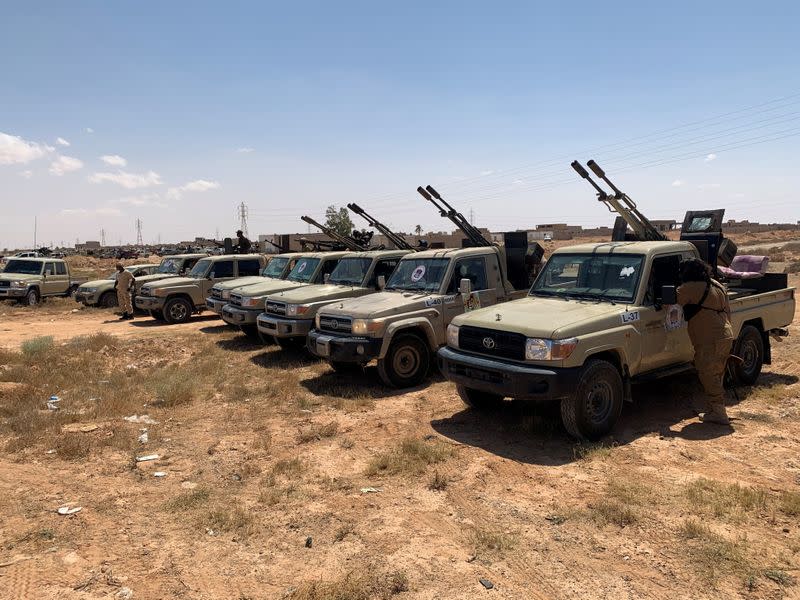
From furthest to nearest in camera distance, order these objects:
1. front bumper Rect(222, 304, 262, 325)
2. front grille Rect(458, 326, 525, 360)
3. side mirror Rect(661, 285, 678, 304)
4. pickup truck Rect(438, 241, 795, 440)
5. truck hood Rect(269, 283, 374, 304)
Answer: front bumper Rect(222, 304, 262, 325)
truck hood Rect(269, 283, 374, 304)
side mirror Rect(661, 285, 678, 304)
front grille Rect(458, 326, 525, 360)
pickup truck Rect(438, 241, 795, 440)

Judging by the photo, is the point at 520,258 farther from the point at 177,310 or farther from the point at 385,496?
the point at 177,310

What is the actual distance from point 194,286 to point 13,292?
833 centimetres

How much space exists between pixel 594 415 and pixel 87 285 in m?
18.2

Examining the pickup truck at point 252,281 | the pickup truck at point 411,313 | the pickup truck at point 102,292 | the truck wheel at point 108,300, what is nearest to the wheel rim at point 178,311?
the pickup truck at point 252,281

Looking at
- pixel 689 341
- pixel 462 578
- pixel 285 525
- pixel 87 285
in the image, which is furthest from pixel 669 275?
pixel 87 285

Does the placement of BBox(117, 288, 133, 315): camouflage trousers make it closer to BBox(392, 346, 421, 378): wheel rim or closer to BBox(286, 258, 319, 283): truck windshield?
BBox(286, 258, 319, 283): truck windshield

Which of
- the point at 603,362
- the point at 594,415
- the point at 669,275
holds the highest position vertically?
the point at 669,275

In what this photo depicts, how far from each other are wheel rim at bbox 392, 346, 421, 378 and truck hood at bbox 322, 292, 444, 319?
1.89ft

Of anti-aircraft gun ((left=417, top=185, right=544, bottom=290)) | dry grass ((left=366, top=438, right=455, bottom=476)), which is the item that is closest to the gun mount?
anti-aircraft gun ((left=417, top=185, right=544, bottom=290))

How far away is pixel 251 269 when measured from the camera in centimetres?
1541

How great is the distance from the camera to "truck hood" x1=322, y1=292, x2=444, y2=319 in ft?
26.0

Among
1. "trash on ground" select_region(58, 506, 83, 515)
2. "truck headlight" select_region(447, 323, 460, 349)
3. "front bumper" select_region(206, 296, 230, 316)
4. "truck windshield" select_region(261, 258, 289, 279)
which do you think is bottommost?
"trash on ground" select_region(58, 506, 83, 515)

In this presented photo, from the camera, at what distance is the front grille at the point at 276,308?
9953 millimetres

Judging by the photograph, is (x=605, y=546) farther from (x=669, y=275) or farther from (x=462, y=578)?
(x=669, y=275)
